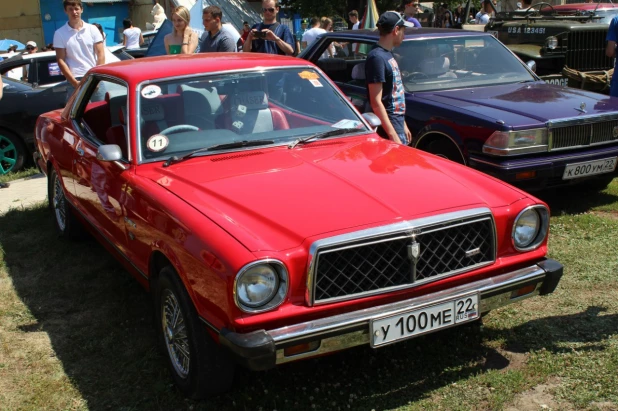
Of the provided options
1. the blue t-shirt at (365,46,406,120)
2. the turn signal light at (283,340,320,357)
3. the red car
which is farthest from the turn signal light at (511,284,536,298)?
the blue t-shirt at (365,46,406,120)

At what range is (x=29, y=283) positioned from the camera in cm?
541

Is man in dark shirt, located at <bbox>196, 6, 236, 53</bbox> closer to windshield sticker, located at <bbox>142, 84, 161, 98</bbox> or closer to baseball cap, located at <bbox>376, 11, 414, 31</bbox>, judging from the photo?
baseball cap, located at <bbox>376, 11, 414, 31</bbox>

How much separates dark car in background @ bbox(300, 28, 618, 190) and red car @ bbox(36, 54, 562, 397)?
1.74 m

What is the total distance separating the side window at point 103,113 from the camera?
4.88 meters

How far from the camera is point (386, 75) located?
19.2 feet

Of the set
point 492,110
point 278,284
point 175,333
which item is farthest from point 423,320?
point 492,110

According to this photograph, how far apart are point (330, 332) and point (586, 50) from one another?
8434mm

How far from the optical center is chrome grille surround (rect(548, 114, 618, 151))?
6.17 meters

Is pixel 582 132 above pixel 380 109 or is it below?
below

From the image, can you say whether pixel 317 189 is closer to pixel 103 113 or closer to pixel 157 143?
pixel 157 143

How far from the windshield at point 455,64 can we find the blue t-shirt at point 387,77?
1087mm

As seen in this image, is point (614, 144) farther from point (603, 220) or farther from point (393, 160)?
point (393, 160)

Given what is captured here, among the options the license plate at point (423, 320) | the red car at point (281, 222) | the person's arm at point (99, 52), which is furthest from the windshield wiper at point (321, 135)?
the person's arm at point (99, 52)

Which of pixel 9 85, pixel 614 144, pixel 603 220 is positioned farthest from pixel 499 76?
pixel 9 85
